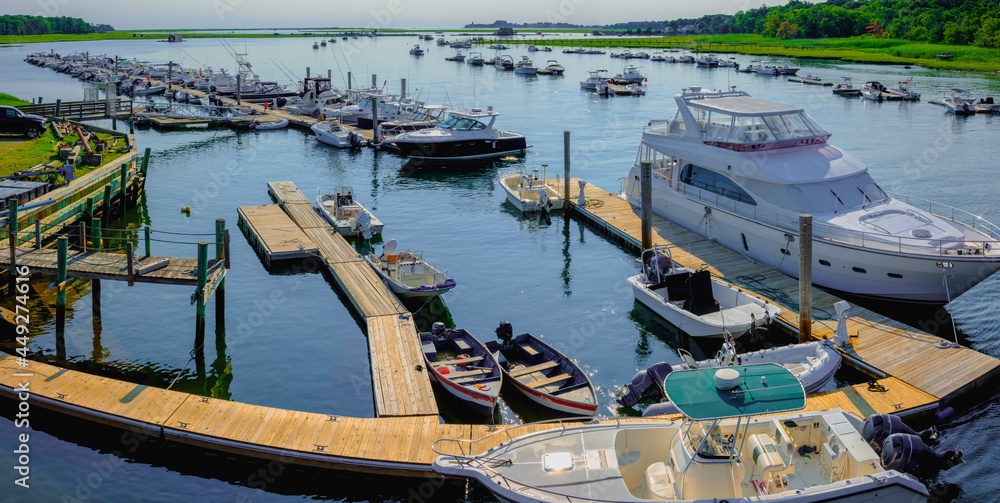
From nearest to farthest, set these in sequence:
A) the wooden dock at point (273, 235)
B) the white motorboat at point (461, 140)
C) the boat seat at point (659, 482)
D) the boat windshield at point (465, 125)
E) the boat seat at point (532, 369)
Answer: the boat seat at point (659, 482) → the boat seat at point (532, 369) → the wooden dock at point (273, 235) → the white motorboat at point (461, 140) → the boat windshield at point (465, 125)

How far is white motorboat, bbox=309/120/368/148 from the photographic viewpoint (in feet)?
181

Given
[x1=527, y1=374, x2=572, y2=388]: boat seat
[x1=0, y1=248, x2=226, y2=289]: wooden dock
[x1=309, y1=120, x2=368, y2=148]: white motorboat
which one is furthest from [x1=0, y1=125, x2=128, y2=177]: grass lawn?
[x1=527, y1=374, x2=572, y2=388]: boat seat

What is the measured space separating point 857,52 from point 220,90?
4194 inches

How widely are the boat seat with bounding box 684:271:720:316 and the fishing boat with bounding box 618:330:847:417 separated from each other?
3.55m

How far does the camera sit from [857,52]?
131250 millimetres

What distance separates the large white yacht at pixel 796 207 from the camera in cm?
2280

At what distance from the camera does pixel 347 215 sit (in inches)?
1335

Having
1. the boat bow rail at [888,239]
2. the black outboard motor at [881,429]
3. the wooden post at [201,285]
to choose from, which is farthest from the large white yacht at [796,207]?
the wooden post at [201,285]

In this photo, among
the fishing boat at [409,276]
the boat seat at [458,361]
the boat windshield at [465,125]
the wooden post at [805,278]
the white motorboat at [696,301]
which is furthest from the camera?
the boat windshield at [465,125]

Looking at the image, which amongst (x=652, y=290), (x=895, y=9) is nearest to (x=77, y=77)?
(x=652, y=290)

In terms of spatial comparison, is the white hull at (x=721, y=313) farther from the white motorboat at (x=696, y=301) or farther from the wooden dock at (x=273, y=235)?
the wooden dock at (x=273, y=235)

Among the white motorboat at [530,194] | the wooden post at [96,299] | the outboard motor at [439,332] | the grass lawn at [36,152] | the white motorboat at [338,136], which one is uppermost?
the white motorboat at [338,136]

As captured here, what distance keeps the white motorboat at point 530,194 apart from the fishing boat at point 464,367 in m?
15.9

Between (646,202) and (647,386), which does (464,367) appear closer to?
(647,386)
